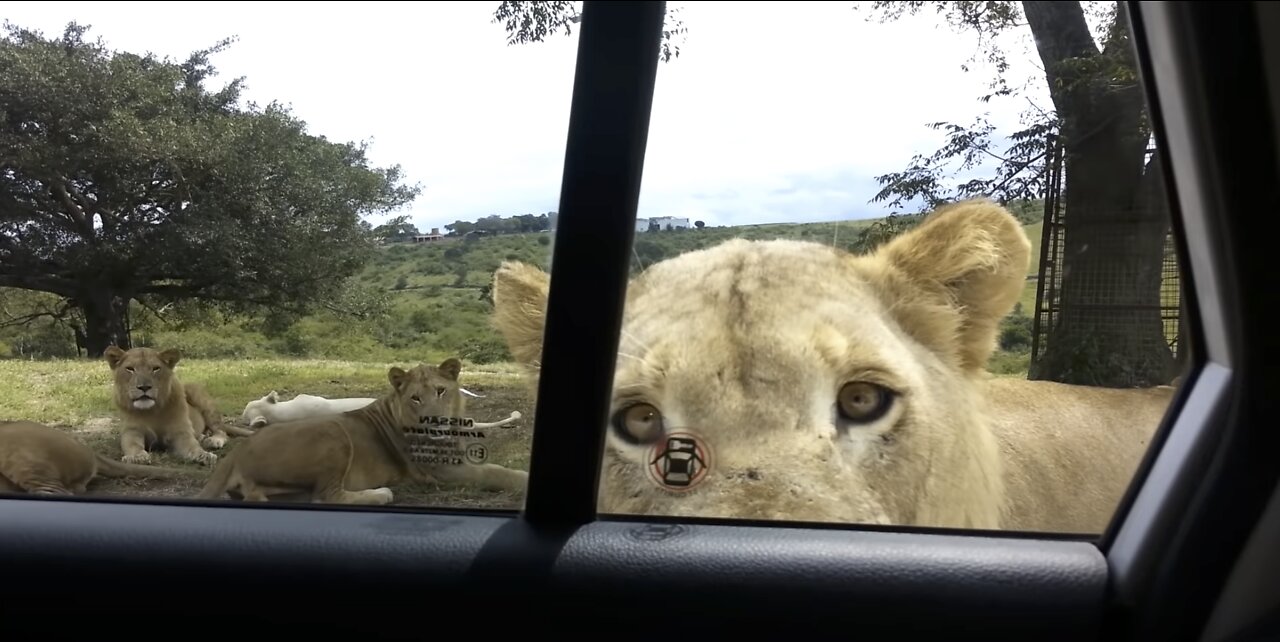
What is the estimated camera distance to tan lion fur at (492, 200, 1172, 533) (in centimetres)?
209

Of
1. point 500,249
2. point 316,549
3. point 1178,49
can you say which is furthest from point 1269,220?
point 316,549

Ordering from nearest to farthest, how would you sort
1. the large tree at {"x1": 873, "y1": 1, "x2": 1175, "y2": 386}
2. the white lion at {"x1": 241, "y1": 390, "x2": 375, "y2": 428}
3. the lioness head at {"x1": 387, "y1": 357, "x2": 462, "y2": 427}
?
1. the large tree at {"x1": 873, "y1": 1, "x2": 1175, "y2": 386}
2. the lioness head at {"x1": 387, "y1": 357, "x2": 462, "y2": 427}
3. the white lion at {"x1": 241, "y1": 390, "x2": 375, "y2": 428}

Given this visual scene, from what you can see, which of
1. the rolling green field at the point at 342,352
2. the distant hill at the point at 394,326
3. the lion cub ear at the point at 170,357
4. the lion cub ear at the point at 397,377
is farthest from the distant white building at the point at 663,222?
the lion cub ear at the point at 170,357

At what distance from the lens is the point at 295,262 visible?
2.33 meters

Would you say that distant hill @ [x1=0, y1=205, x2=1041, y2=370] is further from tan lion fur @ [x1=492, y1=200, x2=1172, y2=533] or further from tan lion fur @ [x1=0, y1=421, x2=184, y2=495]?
tan lion fur @ [x1=0, y1=421, x2=184, y2=495]

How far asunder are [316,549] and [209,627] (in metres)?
0.25

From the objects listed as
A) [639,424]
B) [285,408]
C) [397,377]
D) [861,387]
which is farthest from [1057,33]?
[285,408]

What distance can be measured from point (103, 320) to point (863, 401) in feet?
5.71

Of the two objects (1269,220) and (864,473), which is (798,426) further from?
(1269,220)

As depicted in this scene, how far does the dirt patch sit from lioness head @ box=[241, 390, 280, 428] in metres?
0.03

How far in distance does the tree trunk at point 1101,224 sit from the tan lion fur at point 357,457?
4.39 ft

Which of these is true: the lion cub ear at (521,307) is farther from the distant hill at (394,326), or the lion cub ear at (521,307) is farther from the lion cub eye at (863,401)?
the lion cub eye at (863,401)

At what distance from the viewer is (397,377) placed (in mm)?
2330

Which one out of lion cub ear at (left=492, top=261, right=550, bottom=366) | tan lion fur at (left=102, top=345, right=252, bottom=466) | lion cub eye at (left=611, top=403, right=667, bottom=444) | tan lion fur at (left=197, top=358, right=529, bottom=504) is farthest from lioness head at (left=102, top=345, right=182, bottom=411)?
lion cub eye at (left=611, top=403, right=667, bottom=444)
